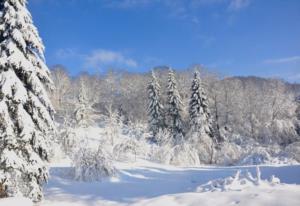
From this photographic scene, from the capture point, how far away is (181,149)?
3003cm

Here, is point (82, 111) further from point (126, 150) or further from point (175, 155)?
point (175, 155)

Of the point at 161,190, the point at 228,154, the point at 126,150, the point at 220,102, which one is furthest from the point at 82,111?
the point at 161,190

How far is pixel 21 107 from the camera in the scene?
476 inches

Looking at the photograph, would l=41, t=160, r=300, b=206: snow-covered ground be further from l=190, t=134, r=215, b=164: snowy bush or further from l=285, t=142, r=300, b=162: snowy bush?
l=190, t=134, r=215, b=164: snowy bush

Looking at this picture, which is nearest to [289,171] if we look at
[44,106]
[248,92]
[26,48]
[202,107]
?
[44,106]

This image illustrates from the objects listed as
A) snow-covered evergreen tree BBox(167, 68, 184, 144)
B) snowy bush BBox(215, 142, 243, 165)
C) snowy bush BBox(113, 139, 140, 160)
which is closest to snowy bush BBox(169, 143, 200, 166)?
snowy bush BBox(113, 139, 140, 160)

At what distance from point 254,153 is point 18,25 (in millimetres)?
25164

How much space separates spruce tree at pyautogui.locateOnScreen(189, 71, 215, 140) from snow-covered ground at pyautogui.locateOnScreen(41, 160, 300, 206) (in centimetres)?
1625

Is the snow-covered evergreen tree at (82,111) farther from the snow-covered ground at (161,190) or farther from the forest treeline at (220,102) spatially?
the snow-covered ground at (161,190)

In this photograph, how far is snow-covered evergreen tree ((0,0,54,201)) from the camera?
11.6 m

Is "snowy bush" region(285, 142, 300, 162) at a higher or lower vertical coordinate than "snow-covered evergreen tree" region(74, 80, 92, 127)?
lower

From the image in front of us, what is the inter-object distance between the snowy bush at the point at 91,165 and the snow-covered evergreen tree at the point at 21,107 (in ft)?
16.2

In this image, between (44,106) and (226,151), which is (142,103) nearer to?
(226,151)

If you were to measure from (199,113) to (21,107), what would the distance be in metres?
29.0
